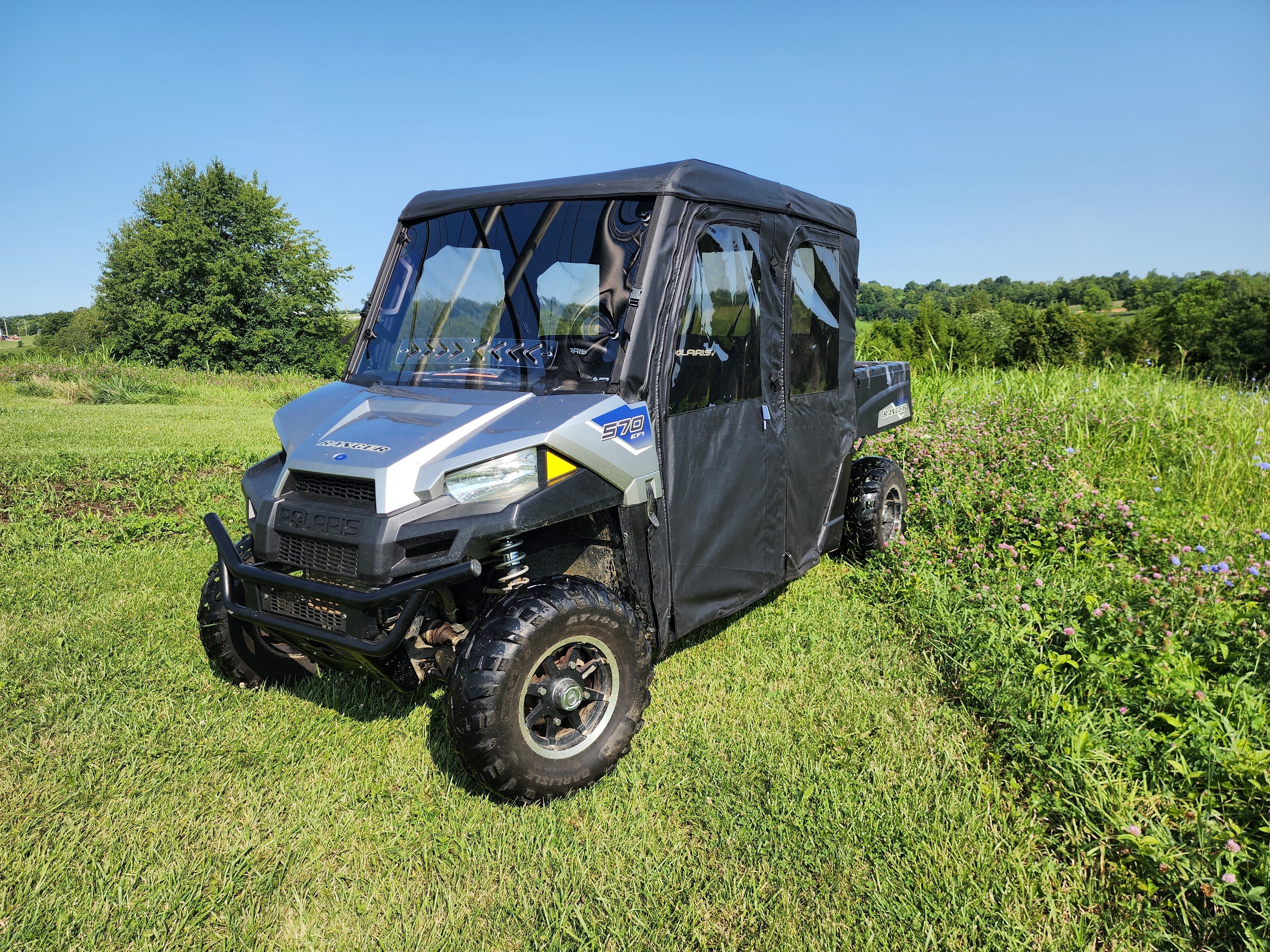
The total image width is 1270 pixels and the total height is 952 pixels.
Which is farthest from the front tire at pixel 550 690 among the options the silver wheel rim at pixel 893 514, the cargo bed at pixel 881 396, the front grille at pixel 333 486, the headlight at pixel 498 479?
the silver wheel rim at pixel 893 514

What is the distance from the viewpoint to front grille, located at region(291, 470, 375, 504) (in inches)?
112

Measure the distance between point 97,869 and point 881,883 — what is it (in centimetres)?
267

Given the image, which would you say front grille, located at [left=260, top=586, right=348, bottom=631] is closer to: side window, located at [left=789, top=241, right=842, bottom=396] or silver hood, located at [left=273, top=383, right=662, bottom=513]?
silver hood, located at [left=273, top=383, right=662, bottom=513]

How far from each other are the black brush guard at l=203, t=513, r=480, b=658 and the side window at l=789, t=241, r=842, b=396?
2454mm

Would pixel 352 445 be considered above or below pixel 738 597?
above

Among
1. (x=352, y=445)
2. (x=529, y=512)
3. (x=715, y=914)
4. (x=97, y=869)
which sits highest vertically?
(x=352, y=445)

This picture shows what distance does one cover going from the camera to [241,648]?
12.2ft

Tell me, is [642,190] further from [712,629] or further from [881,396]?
[881,396]

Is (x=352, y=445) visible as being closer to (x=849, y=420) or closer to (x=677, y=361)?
(x=677, y=361)

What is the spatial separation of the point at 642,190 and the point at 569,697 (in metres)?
2.18

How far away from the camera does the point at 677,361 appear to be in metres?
3.48

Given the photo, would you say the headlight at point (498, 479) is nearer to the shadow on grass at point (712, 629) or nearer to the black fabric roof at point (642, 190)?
the black fabric roof at point (642, 190)

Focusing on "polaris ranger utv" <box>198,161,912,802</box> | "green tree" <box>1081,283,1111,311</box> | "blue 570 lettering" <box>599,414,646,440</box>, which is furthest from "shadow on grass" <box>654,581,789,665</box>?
"green tree" <box>1081,283,1111,311</box>

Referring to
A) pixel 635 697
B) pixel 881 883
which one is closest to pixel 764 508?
pixel 635 697
